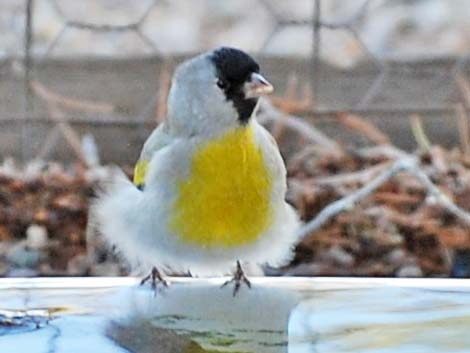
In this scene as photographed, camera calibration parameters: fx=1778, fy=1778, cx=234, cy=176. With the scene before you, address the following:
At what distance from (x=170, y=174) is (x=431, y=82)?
1722mm

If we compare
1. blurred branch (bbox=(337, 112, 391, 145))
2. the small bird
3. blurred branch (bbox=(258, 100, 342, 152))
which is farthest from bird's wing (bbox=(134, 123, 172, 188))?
blurred branch (bbox=(337, 112, 391, 145))

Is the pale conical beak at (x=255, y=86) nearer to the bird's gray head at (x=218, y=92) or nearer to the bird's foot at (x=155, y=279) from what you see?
the bird's gray head at (x=218, y=92)

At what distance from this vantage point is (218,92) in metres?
2.68

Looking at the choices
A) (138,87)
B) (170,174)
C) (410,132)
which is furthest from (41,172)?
(170,174)

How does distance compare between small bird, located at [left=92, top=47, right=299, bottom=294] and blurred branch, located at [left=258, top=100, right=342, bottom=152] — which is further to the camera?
blurred branch, located at [left=258, top=100, right=342, bottom=152]

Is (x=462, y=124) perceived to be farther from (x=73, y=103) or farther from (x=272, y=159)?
(x=272, y=159)

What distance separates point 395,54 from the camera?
4.24 metres

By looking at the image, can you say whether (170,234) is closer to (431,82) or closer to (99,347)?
(99,347)

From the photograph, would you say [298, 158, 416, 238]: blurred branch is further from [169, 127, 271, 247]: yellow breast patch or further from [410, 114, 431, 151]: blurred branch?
[169, 127, 271, 247]: yellow breast patch

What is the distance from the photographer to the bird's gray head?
8.57 feet

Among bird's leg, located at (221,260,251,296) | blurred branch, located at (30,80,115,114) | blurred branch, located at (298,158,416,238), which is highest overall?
blurred branch, located at (30,80,115,114)

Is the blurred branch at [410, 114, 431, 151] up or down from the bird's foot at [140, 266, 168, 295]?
up

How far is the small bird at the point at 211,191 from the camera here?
8.35ft

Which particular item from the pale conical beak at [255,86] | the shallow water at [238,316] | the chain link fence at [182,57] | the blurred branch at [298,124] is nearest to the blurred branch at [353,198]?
the blurred branch at [298,124]
